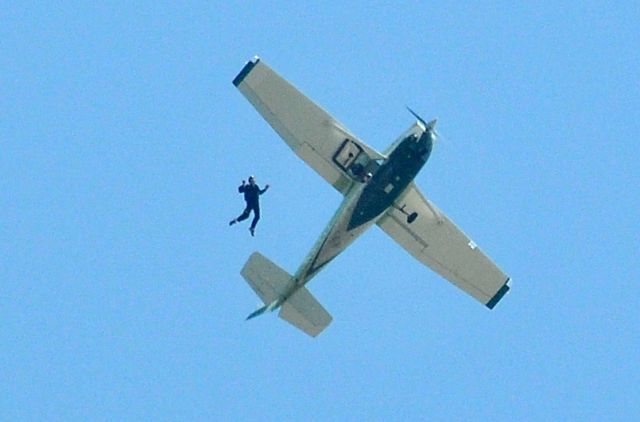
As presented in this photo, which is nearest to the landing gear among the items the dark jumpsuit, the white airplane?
the white airplane

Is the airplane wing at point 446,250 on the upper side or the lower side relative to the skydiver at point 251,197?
upper

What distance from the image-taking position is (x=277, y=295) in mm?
53750

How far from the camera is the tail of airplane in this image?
5375cm

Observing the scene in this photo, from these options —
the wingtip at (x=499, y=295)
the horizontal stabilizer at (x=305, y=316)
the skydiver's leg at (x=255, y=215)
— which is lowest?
the horizontal stabilizer at (x=305, y=316)

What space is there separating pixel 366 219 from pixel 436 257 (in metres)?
3.14

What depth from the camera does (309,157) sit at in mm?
54031

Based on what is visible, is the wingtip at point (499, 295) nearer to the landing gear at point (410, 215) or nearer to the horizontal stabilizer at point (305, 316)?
the landing gear at point (410, 215)

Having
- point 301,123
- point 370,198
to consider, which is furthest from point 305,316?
point 301,123

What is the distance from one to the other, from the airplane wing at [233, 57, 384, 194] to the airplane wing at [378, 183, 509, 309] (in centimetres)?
221

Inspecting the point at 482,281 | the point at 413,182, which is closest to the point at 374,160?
the point at 413,182

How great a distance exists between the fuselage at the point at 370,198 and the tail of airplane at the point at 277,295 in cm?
35

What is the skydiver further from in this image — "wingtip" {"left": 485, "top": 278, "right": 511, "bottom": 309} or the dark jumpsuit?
"wingtip" {"left": 485, "top": 278, "right": 511, "bottom": 309}

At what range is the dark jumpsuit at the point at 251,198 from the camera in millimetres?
53344

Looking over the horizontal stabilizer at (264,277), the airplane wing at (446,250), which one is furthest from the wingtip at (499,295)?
the horizontal stabilizer at (264,277)
